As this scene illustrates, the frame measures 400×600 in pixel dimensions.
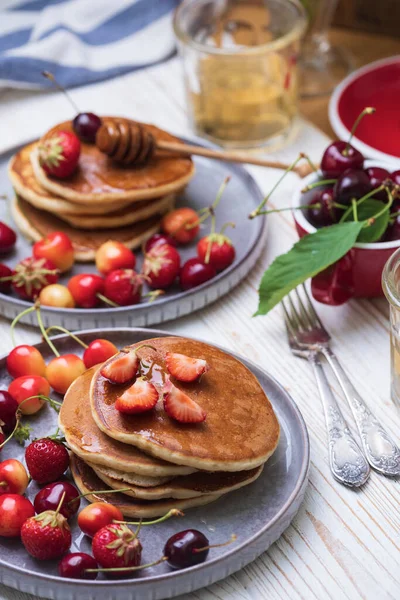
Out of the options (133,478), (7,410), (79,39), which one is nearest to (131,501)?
(133,478)

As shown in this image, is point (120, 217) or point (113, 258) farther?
point (120, 217)

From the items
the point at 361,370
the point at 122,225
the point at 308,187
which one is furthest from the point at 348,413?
the point at 122,225

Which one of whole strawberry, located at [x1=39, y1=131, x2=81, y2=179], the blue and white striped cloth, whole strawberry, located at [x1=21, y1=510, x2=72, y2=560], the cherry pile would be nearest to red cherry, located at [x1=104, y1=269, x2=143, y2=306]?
the cherry pile

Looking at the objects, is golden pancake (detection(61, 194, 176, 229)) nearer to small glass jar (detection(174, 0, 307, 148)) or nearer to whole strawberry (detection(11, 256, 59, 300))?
whole strawberry (detection(11, 256, 59, 300))

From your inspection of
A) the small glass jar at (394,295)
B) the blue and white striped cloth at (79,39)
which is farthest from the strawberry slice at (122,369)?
the blue and white striped cloth at (79,39)

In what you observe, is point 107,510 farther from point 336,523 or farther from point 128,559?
point 336,523

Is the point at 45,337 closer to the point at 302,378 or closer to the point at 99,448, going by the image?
the point at 99,448

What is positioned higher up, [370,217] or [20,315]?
[370,217]
